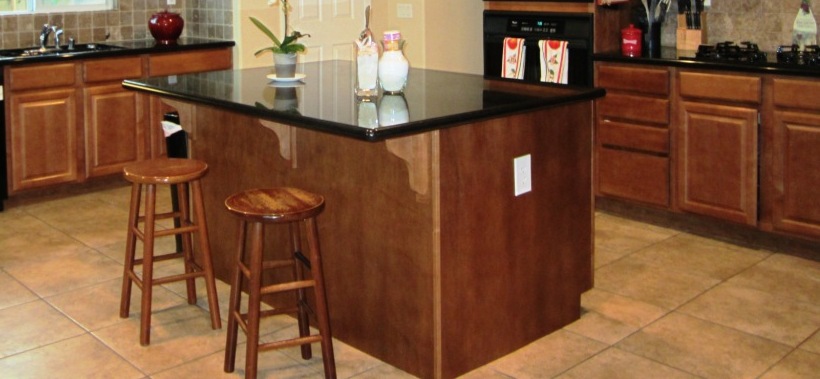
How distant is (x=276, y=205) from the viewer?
298 centimetres

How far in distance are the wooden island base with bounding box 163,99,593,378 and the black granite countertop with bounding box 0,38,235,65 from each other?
7.00ft

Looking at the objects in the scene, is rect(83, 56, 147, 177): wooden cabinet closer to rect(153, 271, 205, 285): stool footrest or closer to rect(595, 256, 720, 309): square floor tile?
rect(153, 271, 205, 285): stool footrest

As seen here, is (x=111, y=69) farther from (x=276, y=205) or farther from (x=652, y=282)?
(x=652, y=282)

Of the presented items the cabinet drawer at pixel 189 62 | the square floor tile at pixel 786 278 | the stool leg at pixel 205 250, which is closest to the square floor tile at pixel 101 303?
the stool leg at pixel 205 250

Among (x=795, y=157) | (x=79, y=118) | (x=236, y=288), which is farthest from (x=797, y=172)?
(x=79, y=118)

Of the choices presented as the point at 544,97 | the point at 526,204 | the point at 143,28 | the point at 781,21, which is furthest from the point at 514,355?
the point at 143,28

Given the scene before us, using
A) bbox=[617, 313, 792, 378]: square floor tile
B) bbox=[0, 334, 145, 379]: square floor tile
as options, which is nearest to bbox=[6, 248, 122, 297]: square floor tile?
bbox=[0, 334, 145, 379]: square floor tile

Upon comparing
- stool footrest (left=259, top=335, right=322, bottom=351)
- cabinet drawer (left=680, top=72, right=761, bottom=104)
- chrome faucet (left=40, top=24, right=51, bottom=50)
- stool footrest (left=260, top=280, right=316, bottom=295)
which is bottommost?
stool footrest (left=259, top=335, right=322, bottom=351)

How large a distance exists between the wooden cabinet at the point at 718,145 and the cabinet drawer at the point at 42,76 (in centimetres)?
342

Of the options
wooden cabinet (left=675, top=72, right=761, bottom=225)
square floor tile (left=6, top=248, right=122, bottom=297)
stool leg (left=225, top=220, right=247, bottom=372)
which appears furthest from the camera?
wooden cabinet (left=675, top=72, right=761, bottom=225)

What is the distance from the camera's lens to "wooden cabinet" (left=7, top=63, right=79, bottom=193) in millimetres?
5258

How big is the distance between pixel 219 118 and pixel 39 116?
198 centimetres

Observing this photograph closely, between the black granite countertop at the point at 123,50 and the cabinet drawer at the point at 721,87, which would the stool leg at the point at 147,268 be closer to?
the black granite countertop at the point at 123,50

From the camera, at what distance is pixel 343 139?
130 inches
